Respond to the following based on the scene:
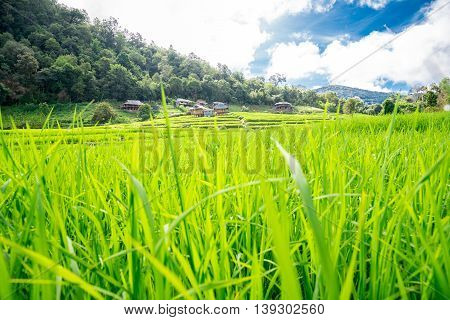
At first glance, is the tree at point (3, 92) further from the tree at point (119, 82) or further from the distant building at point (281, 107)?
the distant building at point (281, 107)

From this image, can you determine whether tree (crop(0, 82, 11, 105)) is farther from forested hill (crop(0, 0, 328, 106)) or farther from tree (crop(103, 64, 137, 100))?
tree (crop(103, 64, 137, 100))

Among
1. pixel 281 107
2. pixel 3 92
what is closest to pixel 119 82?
pixel 3 92

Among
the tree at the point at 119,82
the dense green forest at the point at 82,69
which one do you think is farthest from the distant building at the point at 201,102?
the tree at the point at 119,82

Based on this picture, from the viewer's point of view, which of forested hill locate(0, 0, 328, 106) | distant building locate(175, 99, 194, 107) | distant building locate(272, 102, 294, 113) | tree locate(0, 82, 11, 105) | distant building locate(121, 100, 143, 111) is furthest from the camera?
distant building locate(272, 102, 294, 113)

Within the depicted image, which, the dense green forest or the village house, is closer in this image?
the dense green forest

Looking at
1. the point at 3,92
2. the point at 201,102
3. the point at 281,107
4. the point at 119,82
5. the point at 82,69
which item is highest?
the point at 82,69

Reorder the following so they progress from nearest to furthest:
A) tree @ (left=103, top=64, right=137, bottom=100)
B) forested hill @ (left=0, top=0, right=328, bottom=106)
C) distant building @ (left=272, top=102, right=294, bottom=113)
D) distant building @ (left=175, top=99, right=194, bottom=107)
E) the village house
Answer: tree @ (left=103, top=64, right=137, bottom=100) → forested hill @ (left=0, top=0, right=328, bottom=106) → the village house → distant building @ (left=175, top=99, right=194, bottom=107) → distant building @ (left=272, top=102, right=294, bottom=113)

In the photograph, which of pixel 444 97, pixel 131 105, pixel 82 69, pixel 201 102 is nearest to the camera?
pixel 444 97

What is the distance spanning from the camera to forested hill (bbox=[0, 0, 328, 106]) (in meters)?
18.3

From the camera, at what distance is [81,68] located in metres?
18.2

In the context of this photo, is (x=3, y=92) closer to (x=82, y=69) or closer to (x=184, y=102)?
(x=82, y=69)

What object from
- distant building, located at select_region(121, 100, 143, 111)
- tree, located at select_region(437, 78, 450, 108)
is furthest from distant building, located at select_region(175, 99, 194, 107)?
tree, located at select_region(437, 78, 450, 108)

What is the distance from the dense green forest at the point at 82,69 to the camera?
18266 mm

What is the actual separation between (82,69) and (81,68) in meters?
0.13
